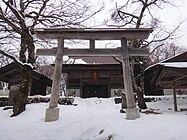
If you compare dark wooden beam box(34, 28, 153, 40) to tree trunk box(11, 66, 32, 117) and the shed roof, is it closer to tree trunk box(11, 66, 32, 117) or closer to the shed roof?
tree trunk box(11, 66, 32, 117)

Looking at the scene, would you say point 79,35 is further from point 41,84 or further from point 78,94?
point 41,84

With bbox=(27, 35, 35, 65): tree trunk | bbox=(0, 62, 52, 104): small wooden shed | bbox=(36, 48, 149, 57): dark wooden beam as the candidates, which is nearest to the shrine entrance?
bbox=(0, 62, 52, 104): small wooden shed

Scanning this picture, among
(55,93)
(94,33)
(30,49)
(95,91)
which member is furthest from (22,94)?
(95,91)

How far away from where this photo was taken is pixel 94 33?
9141mm

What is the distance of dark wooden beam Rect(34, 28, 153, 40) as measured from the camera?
29.6 ft

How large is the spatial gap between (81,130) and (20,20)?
7.26 meters

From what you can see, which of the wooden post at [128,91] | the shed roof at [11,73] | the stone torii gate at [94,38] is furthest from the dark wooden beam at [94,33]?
the shed roof at [11,73]

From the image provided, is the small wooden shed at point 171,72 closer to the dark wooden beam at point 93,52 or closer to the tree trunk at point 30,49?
the dark wooden beam at point 93,52

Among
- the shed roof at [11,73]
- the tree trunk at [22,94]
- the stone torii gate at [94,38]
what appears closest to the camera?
the stone torii gate at [94,38]

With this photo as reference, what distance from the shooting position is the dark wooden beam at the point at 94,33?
29.6 feet

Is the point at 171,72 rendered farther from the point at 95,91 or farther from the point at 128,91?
the point at 95,91

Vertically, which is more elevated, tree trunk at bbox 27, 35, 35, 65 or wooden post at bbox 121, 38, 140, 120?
tree trunk at bbox 27, 35, 35, 65

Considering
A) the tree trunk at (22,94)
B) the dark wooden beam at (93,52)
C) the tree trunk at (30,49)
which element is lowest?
the tree trunk at (22,94)

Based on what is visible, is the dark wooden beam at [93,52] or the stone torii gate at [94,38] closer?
the stone torii gate at [94,38]
